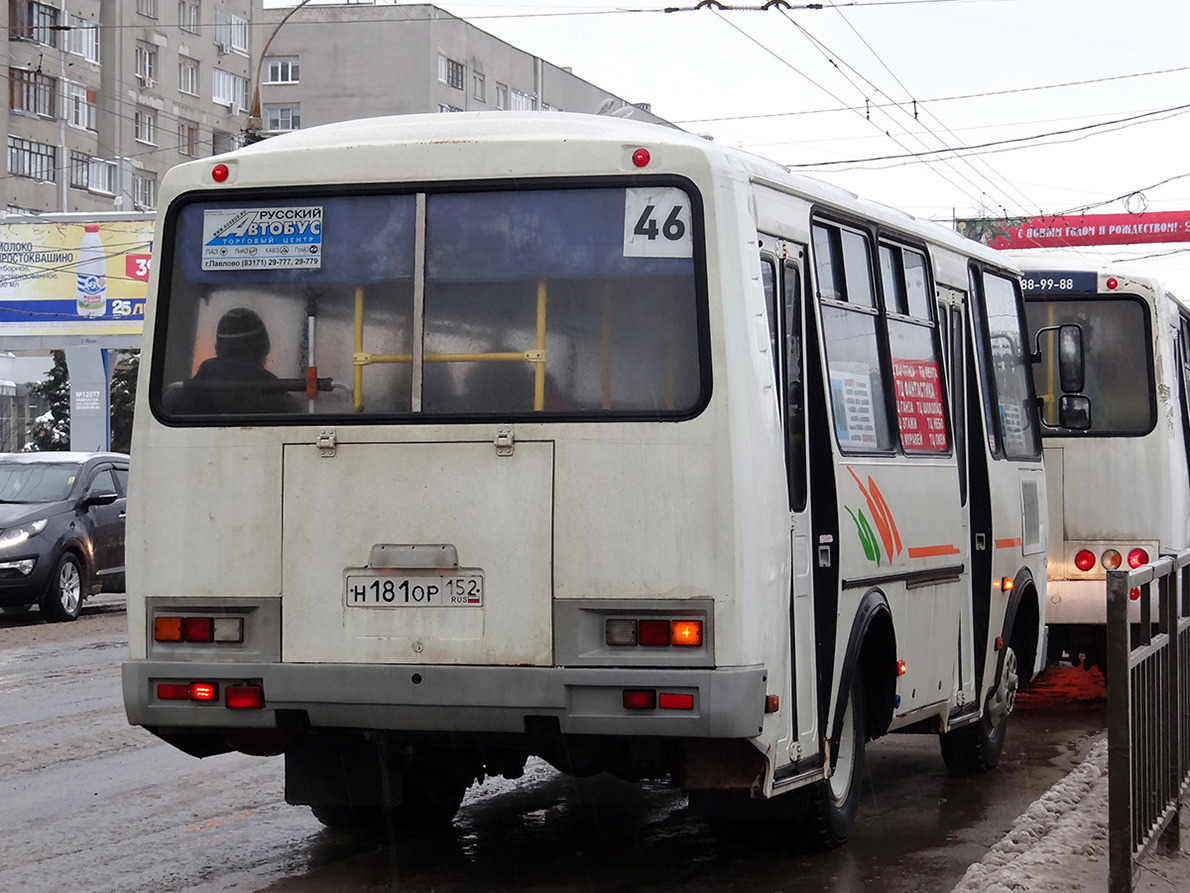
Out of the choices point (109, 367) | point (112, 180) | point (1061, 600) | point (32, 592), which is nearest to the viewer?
point (1061, 600)

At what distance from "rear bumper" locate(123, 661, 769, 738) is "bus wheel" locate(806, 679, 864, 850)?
1.28 meters

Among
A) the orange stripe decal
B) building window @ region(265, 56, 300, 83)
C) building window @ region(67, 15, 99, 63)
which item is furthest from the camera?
building window @ region(265, 56, 300, 83)

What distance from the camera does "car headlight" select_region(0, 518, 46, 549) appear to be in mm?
19172

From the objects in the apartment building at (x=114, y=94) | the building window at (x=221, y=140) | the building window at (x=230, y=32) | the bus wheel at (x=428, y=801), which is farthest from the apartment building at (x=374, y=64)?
the bus wheel at (x=428, y=801)

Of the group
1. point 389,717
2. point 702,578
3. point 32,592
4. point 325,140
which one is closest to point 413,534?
point 389,717

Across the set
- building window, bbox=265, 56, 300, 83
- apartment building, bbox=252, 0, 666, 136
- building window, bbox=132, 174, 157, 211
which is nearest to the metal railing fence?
building window, bbox=132, 174, 157, 211

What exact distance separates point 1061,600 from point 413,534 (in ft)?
25.5

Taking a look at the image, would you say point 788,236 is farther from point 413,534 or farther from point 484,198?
point 413,534

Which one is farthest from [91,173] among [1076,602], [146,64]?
[1076,602]

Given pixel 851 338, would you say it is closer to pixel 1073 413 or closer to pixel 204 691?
pixel 204 691

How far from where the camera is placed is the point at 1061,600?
1323 cm

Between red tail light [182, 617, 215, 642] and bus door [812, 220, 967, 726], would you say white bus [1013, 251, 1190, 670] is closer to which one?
bus door [812, 220, 967, 726]

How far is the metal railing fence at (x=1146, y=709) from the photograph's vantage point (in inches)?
242

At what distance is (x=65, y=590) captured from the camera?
19.9 metres
